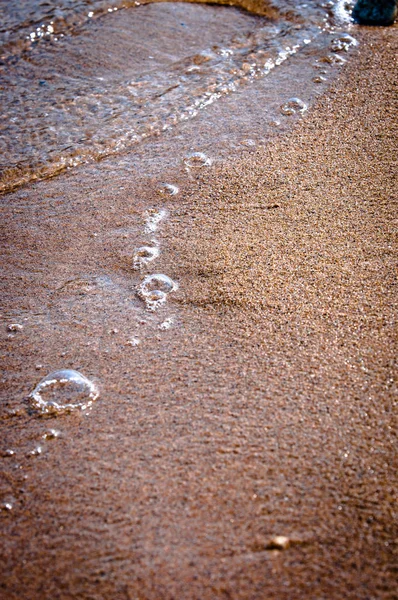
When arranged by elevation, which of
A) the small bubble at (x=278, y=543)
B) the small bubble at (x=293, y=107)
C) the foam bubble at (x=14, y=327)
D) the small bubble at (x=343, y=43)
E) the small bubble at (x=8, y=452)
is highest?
the small bubble at (x=343, y=43)

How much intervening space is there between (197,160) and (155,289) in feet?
2.75

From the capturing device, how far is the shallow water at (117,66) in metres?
2.77

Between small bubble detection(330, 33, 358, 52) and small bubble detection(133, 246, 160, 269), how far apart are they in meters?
2.05

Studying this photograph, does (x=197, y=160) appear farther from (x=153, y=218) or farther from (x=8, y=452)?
(x=8, y=452)

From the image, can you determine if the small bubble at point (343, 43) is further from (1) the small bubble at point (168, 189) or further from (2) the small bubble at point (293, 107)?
(1) the small bubble at point (168, 189)

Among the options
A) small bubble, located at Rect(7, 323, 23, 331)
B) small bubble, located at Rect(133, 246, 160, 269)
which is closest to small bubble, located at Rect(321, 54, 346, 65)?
small bubble, located at Rect(133, 246, 160, 269)

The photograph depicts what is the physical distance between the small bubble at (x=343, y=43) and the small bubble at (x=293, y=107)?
0.74 metres

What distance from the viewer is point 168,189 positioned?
7.74 feet

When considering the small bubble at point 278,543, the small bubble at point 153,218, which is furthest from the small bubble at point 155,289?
the small bubble at point 278,543

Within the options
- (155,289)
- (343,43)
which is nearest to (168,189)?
(155,289)

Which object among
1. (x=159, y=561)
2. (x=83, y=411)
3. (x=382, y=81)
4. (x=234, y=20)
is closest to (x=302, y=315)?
(x=83, y=411)

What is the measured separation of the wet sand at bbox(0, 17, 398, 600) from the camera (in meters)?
1.22

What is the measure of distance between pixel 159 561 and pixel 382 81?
2.61 meters

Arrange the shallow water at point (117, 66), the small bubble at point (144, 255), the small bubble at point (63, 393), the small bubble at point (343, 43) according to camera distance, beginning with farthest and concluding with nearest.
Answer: the small bubble at point (343, 43) → the shallow water at point (117, 66) → the small bubble at point (144, 255) → the small bubble at point (63, 393)
